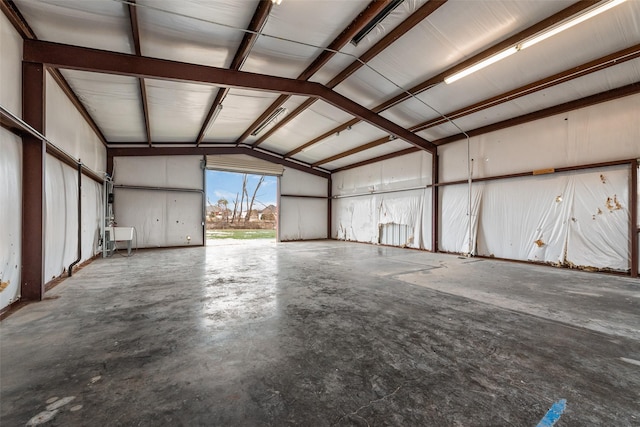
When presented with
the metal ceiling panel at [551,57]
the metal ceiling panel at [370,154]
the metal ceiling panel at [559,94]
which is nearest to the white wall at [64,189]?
the metal ceiling panel at [551,57]

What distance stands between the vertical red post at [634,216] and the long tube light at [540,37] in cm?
324

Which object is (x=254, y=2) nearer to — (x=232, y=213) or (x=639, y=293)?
(x=639, y=293)

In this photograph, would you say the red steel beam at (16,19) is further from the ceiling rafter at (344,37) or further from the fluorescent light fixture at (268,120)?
the fluorescent light fixture at (268,120)

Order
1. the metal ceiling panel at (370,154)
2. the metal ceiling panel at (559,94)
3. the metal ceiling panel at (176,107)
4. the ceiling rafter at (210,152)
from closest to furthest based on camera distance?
the metal ceiling panel at (559,94) < the metal ceiling panel at (176,107) < the ceiling rafter at (210,152) < the metal ceiling panel at (370,154)

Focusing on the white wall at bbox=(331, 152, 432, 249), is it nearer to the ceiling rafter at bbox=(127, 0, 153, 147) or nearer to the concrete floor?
the concrete floor

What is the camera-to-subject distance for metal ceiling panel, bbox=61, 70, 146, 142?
15.7 feet

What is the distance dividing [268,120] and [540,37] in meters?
6.27

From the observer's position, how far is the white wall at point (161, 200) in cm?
872

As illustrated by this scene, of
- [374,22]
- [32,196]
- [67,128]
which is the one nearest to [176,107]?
[67,128]

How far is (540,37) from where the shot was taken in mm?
3850

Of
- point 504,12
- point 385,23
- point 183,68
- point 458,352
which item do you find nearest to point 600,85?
point 504,12

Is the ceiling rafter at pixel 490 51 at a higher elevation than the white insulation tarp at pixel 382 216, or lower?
higher

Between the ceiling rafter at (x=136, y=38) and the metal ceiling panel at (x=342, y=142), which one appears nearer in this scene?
the ceiling rafter at (x=136, y=38)

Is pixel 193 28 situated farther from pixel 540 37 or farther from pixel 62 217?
pixel 540 37
